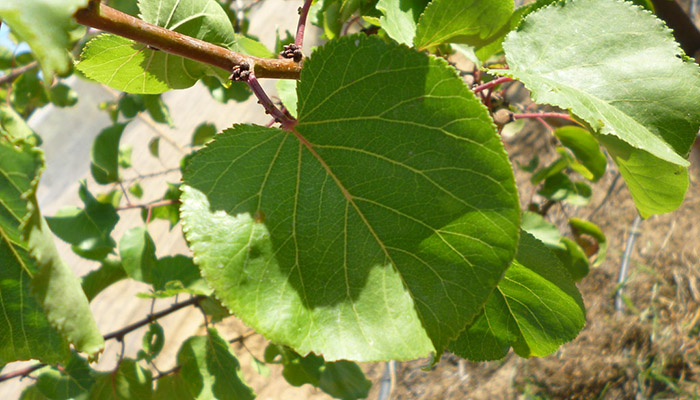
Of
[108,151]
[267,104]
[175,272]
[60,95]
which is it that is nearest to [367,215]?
[267,104]

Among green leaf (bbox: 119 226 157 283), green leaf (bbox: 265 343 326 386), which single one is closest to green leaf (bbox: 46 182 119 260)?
green leaf (bbox: 119 226 157 283)

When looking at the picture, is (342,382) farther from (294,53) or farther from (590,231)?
(294,53)

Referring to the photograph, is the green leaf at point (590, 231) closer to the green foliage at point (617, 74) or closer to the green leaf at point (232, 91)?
the green foliage at point (617, 74)

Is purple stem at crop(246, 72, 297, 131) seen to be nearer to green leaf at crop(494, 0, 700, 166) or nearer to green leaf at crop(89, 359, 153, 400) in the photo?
green leaf at crop(494, 0, 700, 166)

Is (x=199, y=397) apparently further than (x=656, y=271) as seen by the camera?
No

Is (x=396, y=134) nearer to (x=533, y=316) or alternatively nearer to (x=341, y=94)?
(x=341, y=94)

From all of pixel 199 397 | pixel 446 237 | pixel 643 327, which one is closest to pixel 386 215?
pixel 446 237
